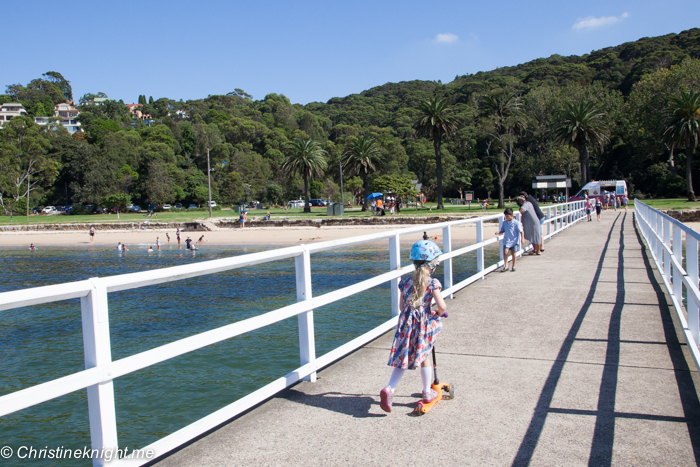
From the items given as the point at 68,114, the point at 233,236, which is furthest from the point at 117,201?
the point at 68,114

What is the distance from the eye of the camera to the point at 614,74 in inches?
3989

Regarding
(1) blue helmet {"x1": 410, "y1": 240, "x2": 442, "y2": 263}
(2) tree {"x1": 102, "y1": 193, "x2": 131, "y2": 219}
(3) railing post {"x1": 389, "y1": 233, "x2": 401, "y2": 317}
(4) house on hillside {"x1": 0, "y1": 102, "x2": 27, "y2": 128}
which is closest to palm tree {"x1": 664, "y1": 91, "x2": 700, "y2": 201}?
(3) railing post {"x1": 389, "y1": 233, "x2": 401, "y2": 317}

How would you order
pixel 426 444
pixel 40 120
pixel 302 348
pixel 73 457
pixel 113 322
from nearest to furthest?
1. pixel 426 444
2. pixel 302 348
3. pixel 73 457
4. pixel 113 322
5. pixel 40 120

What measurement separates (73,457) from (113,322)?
9313 millimetres

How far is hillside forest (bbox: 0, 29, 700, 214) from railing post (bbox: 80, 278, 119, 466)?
2154 inches

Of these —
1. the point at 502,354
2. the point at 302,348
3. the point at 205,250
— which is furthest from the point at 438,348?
the point at 205,250

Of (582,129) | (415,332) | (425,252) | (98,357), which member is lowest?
(415,332)

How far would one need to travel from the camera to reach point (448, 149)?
329 ft

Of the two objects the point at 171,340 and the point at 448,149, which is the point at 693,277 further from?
the point at 448,149

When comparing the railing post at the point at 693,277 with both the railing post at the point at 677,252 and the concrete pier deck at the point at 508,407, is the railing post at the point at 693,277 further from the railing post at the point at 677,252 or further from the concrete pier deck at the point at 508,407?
the railing post at the point at 677,252

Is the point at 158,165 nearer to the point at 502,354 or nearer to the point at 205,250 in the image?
the point at 205,250

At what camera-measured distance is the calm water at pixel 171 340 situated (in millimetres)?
8344

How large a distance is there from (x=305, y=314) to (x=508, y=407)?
1693 millimetres

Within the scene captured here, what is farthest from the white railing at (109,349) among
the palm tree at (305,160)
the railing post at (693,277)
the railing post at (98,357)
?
the palm tree at (305,160)
